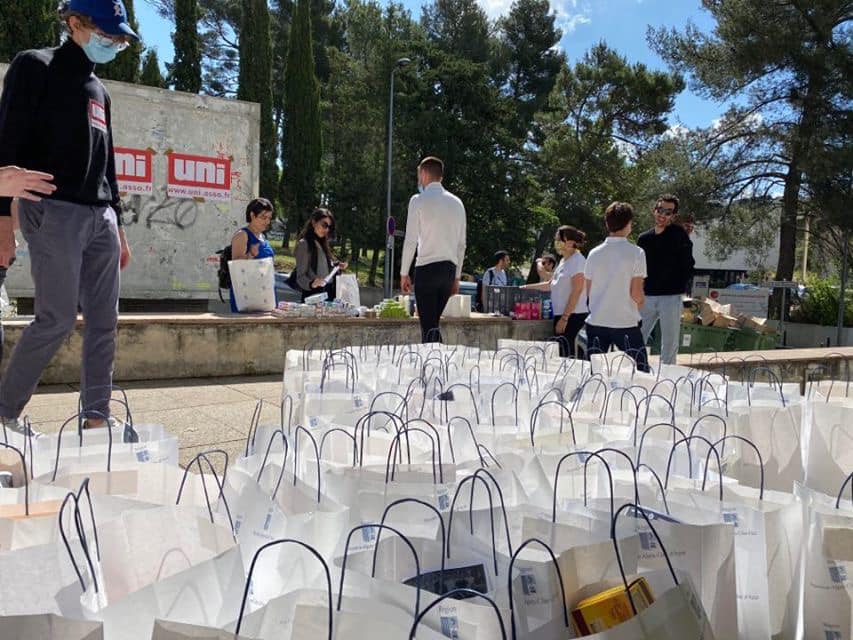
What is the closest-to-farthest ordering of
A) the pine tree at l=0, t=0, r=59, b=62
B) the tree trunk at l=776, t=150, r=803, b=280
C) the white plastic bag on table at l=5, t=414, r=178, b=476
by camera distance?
the white plastic bag on table at l=5, t=414, r=178, b=476, the pine tree at l=0, t=0, r=59, b=62, the tree trunk at l=776, t=150, r=803, b=280

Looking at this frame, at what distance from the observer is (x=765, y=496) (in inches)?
57.7

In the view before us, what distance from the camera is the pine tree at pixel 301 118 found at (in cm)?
2764

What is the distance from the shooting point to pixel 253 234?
600 centimetres

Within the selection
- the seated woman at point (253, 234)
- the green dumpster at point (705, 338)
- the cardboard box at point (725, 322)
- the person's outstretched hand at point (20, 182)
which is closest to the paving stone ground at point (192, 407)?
the seated woman at point (253, 234)

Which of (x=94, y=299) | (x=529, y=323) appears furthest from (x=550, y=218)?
(x=94, y=299)

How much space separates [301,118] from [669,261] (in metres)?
24.9

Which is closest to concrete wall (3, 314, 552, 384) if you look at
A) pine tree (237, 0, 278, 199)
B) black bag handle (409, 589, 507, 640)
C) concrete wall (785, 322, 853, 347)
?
black bag handle (409, 589, 507, 640)

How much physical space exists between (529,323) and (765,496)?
6352 millimetres

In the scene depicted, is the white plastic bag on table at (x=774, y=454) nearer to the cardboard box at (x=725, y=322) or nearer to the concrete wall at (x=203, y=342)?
the concrete wall at (x=203, y=342)

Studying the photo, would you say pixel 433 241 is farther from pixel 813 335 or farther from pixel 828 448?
pixel 813 335

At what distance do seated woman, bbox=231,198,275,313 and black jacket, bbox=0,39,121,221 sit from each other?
9.84 feet

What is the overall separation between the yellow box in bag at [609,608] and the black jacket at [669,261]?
14.8ft

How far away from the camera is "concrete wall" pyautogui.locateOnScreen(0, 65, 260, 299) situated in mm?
10484

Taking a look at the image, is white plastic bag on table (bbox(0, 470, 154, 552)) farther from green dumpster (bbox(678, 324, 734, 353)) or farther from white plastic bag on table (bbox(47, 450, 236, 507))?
green dumpster (bbox(678, 324, 734, 353))
